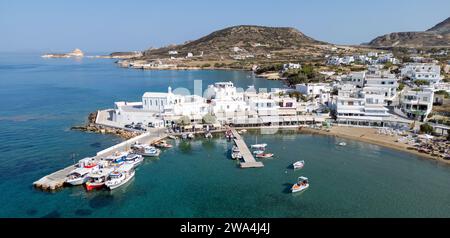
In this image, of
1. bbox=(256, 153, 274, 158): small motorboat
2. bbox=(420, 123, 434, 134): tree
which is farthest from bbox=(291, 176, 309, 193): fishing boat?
bbox=(420, 123, 434, 134): tree

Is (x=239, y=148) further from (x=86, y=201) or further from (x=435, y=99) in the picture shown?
(x=435, y=99)

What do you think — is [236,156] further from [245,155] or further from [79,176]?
[79,176]

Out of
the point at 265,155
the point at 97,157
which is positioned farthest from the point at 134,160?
the point at 265,155

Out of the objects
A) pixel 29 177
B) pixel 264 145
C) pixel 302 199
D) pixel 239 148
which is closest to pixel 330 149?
pixel 264 145

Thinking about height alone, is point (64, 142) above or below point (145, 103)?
below

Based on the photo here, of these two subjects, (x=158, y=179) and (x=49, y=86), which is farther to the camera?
(x=49, y=86)

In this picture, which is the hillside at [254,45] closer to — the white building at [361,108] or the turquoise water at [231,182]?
the white building at [361,108]

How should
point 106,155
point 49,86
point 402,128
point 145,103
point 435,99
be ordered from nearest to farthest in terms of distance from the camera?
point 106,155 < point 402,128 < point 145,103 < point 435,99 < point 49,86
